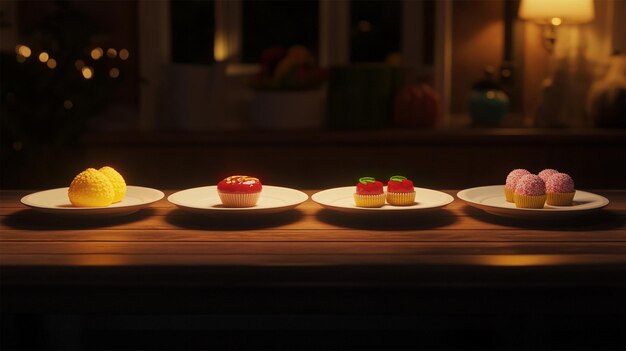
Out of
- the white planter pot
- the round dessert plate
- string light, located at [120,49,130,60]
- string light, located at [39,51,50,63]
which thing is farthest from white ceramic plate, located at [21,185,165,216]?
string light, located at [120,49,130,60]

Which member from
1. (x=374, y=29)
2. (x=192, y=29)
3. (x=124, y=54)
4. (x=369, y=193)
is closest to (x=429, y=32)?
(x=374, y=29)

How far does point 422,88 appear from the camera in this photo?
3.49m

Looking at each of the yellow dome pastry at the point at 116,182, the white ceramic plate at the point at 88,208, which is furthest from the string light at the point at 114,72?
the yellow dome pastry at the point at 116,182

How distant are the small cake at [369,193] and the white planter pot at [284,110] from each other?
1.76 meters

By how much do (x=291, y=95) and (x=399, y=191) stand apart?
5.90ft

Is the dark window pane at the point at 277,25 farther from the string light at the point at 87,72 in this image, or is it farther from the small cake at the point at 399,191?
the small cake at the point at 399,191

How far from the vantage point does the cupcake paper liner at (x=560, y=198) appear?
1724mm

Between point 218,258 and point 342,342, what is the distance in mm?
763

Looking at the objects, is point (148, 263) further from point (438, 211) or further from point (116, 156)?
point (116, 156)

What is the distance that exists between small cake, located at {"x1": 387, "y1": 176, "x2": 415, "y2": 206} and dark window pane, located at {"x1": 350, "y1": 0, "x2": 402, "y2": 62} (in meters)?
2.12

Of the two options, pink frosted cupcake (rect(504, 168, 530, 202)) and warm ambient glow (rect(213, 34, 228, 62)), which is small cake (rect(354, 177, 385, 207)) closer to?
pink frosted cupcake (rect(504, 168, 530, 202))

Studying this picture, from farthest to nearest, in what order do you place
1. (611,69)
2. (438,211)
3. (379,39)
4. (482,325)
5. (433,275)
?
1. (379,39)
2. (611,69)
3. (482,325)
4. (438,211)
5. (433,275)

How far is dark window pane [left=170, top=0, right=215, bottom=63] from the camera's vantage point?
371 centimetres

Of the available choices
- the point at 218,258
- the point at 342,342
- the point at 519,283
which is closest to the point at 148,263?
the point at 218,258
